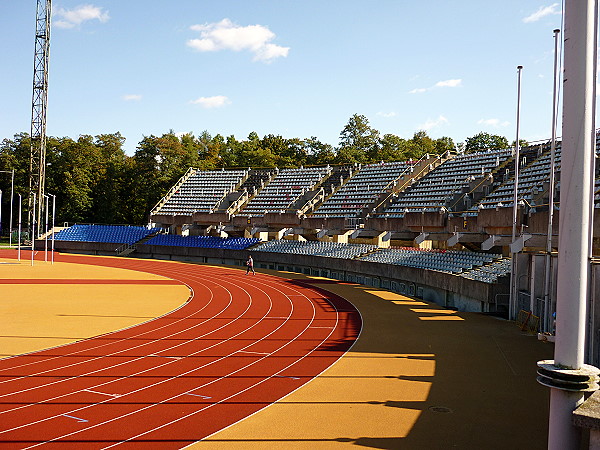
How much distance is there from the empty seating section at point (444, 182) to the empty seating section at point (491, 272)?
11.9 m

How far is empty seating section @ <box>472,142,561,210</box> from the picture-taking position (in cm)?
2742

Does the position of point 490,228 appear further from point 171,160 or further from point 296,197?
point 171,160

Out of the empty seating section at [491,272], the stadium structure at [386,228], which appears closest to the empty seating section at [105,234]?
the stadium structure at [386,228]

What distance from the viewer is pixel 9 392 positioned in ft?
38.6

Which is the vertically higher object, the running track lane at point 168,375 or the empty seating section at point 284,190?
the empty seating section at point 284,190

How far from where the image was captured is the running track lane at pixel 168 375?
32.2 ft

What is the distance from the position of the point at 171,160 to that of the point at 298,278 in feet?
145

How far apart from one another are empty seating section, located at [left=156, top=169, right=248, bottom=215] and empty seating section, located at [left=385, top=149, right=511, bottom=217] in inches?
925

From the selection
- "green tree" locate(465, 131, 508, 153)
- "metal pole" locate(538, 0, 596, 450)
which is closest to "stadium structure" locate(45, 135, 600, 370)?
"metal pole" locate(538, 0, 596, 450)

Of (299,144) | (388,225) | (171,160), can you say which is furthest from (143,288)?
(299,144)

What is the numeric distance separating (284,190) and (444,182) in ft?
65.8

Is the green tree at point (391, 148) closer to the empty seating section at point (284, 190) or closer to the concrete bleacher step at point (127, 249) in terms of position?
the empty seating section at point (284, 190)

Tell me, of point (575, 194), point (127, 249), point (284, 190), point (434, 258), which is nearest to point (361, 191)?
point (284, 190)

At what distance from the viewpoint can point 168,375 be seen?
1332 centimetres
